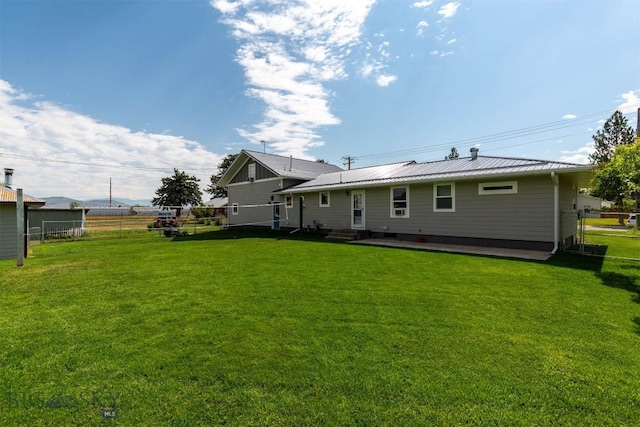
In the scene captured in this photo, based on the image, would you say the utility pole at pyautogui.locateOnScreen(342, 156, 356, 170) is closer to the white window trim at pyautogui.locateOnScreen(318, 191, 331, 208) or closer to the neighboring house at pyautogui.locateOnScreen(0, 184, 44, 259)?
the white window trim at pyautogui.locateOnScreen(318, 191, 331, 208)

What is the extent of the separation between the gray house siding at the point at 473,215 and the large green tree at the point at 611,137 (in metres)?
37.3

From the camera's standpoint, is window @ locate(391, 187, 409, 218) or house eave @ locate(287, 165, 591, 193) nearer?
house eave @ locate(287, 165, 591, 193)

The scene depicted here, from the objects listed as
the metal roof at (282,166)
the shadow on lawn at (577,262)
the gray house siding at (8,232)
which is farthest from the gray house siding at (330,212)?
the gray house siding at (8,232)

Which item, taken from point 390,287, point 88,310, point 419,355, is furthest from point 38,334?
point 390,287

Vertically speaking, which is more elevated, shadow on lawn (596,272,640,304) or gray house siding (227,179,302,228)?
gray house siding (227,179,302,228)

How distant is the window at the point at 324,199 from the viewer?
15.7m

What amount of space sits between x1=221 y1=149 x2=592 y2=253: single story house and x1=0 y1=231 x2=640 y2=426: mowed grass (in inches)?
151

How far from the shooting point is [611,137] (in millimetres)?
37250

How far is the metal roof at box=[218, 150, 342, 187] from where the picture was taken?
1905 centimetres

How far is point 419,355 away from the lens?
2.96 meters

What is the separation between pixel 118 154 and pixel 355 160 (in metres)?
22.2

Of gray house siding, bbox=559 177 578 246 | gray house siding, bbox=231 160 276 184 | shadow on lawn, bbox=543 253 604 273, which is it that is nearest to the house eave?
gray house siding, bbox=559 177 578 246

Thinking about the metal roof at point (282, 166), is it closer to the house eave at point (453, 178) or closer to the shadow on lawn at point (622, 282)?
the house eave at point (453, 178)

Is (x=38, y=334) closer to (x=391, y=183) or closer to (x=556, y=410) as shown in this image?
(x=556, y=410)
